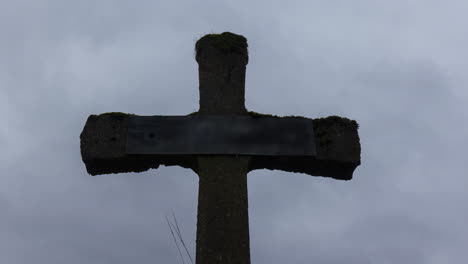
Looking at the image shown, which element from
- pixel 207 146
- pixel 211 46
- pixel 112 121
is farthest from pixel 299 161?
pixel 112 121

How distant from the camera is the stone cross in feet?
16.7

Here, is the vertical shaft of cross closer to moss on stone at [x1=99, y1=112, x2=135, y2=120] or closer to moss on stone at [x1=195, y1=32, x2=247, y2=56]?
moss on stone at [x1=195, y1=32, x2=247, y2=56]

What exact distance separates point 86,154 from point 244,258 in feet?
5.55

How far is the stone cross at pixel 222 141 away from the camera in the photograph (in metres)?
5.10

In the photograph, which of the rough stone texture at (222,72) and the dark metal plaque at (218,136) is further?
the rough stone texture at (222,72)

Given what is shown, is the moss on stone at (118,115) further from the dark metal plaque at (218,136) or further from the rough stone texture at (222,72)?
the rough stone texture at (222,72)

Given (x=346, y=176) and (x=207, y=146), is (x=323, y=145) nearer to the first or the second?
(x=346, y=176)

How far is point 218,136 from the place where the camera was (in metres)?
5.27

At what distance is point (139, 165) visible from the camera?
5.50 metres

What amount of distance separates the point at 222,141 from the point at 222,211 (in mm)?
654

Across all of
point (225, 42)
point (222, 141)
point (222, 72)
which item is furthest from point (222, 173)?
point (225, 42)

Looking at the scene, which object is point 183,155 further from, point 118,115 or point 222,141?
point 118,115

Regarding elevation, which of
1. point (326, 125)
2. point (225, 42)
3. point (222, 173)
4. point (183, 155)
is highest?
point (225, 42)

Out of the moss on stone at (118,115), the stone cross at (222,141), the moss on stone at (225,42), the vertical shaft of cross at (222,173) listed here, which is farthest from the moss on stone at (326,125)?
the moss on stone at (118,115)
